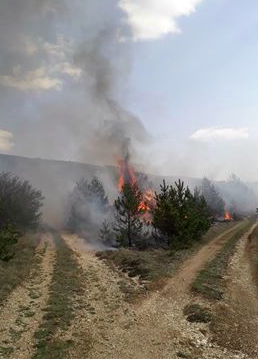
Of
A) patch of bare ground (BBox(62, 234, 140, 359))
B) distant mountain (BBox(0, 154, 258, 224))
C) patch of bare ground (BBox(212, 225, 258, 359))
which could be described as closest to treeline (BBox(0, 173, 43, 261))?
patch of bare ground (BBox(62, 234, 140, 359))

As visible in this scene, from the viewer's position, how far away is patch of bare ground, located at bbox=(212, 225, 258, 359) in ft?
44.7

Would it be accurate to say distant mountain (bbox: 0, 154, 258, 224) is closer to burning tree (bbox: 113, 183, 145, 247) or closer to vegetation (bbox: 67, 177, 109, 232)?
vegetation (bbox: 67, 177, 109, 232)

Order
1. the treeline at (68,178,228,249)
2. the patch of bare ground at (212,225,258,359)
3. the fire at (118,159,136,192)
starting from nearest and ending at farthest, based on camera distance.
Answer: the patch of bare ground at (212,225,258,359)
the treeline at (68,178,228,249)
the fire at (118,159,136,192)

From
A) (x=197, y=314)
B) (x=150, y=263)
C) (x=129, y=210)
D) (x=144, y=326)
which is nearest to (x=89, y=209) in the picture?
(x=129, y=210)

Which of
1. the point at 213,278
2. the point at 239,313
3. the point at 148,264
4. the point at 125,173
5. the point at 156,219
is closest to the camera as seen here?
the point at 239,313

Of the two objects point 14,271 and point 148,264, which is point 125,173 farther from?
point 14,271

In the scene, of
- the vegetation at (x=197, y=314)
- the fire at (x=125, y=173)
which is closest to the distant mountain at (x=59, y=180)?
the fire at (x=125, y=173)

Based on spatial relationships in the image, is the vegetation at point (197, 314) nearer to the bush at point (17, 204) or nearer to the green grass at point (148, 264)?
the green grass at point (148, 264)

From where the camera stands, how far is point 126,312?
17422 mm

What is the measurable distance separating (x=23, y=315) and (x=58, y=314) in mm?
1671

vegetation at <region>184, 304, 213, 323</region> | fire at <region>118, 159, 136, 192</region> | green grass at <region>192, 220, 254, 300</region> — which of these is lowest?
vegetation at <region>184, 304, 213, 323</region>

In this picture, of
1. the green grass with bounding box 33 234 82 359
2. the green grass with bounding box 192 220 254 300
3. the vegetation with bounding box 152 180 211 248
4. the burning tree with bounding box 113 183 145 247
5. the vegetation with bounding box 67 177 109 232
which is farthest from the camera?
the vegetation with bounding box 67 177 109 232

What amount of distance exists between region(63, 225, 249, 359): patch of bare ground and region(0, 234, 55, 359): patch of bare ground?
6.39 ft

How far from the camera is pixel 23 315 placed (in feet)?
54.2
